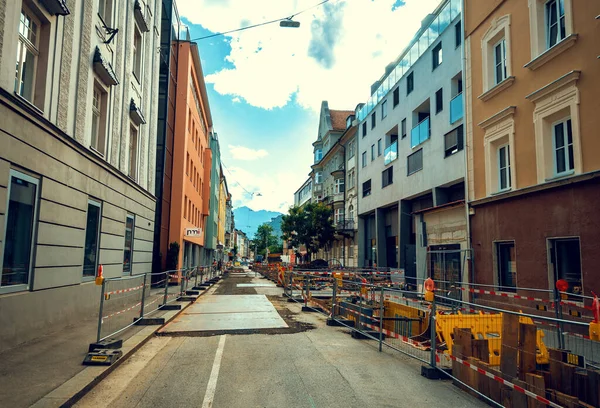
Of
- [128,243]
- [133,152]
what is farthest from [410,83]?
[128,243]

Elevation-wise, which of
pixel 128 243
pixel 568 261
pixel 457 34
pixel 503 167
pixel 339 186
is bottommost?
pixel 568 261

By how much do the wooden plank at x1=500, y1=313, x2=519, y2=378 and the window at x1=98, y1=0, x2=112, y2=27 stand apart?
12.3 meters

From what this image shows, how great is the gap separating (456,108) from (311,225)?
26.4m

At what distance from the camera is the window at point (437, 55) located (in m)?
22.8

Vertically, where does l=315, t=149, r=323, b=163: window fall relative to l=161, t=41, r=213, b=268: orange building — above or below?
above

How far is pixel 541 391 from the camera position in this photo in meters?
4.54

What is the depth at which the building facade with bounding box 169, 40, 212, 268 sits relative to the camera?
2670 centimetres

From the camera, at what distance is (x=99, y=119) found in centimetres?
1213

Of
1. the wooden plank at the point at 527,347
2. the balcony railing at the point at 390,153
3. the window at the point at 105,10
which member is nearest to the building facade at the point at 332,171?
the balcony railing at the point at 390,153

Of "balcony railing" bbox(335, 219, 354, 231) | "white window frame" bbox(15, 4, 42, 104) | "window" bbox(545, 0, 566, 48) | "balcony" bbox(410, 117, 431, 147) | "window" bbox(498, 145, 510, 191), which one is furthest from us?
"balcony railing" bbox(335, 219, 354, 231)

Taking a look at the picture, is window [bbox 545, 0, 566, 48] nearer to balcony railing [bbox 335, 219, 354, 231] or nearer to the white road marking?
the white road marking

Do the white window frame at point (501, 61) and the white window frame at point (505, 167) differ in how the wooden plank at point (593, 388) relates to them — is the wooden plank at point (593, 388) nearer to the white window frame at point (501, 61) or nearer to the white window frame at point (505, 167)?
the white window frame at point (505, 167)

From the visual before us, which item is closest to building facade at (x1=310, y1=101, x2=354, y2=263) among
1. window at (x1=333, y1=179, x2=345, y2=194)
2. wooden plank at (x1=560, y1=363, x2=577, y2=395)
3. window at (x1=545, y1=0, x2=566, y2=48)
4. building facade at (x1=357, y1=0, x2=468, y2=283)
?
window at (x1=333, y1=179, x2=345, y2=194)

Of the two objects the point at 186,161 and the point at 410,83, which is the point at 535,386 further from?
the point at 186,161
